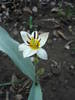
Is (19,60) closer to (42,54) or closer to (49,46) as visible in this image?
(42,54)

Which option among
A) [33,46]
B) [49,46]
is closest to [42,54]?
[33,46]

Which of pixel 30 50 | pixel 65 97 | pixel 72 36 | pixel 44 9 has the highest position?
pixel 30 50

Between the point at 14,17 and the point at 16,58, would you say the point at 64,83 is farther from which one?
the point at 14,17

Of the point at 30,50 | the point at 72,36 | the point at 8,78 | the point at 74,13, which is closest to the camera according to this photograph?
the point at 30,50

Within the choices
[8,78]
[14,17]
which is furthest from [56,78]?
[14,17]

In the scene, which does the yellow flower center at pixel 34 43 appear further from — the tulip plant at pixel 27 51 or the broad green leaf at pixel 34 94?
the broad green leaf at pixel 34 94

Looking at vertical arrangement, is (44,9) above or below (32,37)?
below

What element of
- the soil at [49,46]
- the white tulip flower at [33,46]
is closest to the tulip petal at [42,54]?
the white tulip flower at [33,46]
